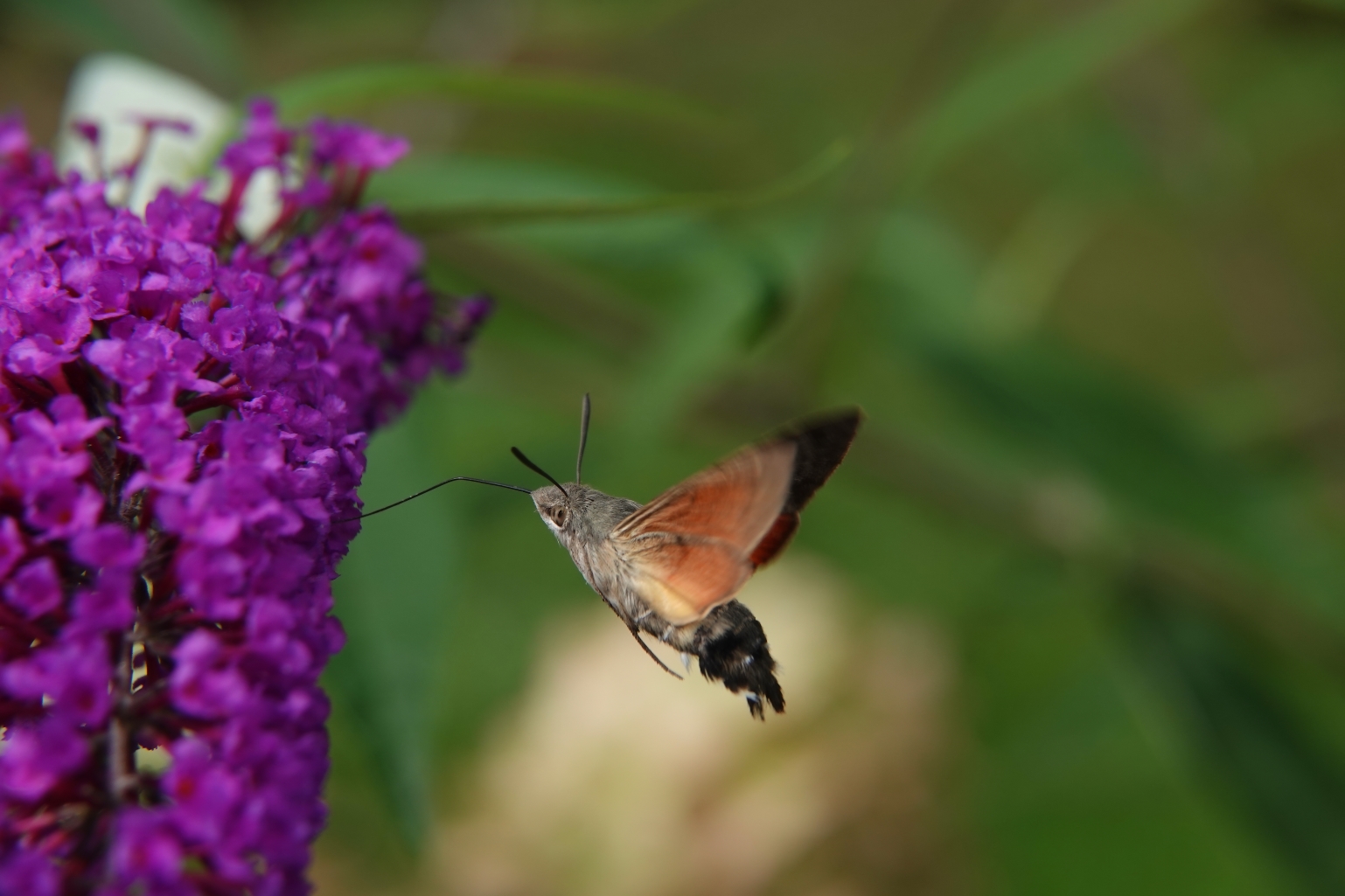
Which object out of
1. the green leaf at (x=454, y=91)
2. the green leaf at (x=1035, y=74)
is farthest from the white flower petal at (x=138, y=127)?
the green leaf at (x=1035, y=74)

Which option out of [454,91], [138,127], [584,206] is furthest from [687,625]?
[138,127]

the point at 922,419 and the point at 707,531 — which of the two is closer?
the point at 707,531

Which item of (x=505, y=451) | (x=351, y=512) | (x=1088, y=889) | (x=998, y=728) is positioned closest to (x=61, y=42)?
(x=505, y=451)

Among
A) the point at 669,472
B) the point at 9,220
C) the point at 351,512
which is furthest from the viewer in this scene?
the point at 669,472

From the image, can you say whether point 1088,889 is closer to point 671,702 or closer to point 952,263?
point 671,702

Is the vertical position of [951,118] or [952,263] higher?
[951,118]

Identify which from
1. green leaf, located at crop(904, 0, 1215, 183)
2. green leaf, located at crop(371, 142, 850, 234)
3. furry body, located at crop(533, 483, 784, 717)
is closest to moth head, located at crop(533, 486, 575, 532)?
furry body, located at crop(533, 483, 784, 717)

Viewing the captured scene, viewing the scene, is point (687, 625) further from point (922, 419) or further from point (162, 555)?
point (922, 419)
